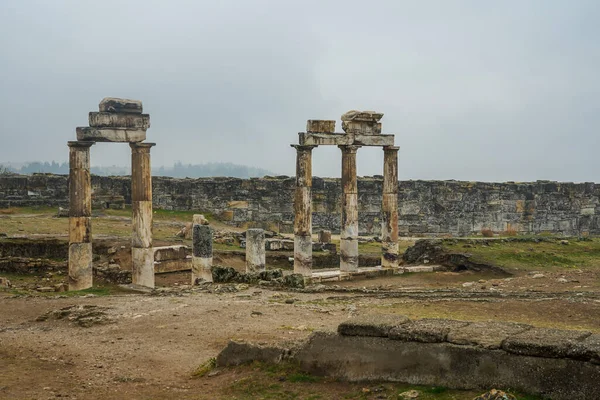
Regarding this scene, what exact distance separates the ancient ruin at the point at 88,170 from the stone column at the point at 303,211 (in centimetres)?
464

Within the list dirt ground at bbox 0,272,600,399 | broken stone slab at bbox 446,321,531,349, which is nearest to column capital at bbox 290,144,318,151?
dirt ground at bbox 0,272,600,399

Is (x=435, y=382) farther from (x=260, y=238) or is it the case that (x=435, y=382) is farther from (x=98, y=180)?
(x=98, y=180)

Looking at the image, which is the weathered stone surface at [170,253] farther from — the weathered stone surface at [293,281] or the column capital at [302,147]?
the weathered stone surface at [293,281]

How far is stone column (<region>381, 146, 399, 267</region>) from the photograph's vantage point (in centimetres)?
2530

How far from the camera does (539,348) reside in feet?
Result: 25.1

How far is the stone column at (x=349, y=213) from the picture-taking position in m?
24.6

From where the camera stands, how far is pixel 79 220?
2067 centimetres

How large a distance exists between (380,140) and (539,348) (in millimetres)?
17593

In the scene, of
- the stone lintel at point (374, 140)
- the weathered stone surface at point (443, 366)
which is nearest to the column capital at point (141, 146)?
the stone lintel at point (374, 140)

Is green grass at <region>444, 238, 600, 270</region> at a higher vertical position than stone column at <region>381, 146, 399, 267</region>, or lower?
lower

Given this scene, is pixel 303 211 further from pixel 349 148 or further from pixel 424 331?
pixel 424 331

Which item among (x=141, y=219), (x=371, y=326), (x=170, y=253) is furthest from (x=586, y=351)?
(x=170, y=253)

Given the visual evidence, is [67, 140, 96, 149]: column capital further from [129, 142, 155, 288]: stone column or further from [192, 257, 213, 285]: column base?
[192, 257, 213, 285]: column base

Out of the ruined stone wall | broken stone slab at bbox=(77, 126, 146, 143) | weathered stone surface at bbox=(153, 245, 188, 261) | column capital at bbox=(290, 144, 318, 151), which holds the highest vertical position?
broken stone slab at bbox=(77, 126, 146, 143)
